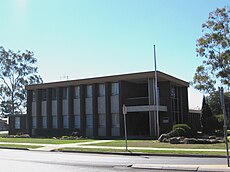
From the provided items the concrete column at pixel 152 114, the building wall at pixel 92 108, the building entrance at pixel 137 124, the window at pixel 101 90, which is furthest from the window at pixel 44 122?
the concrete column at pixel 152 114

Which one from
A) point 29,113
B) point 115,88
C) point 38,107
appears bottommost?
point 29,113

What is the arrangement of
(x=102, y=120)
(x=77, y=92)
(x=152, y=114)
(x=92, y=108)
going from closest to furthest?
(x=152, y=114) < (x=102, y=120) < (x=92, y=108) < (x=77, y=92)

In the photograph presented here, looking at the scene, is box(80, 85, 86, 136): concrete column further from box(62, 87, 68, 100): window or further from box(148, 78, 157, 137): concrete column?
box(148, 78, 157, 137): concrete column

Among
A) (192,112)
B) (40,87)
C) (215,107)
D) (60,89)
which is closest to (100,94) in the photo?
(60,89)

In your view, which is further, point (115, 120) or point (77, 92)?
point (77, 92)

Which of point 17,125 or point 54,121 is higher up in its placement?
point 54,121

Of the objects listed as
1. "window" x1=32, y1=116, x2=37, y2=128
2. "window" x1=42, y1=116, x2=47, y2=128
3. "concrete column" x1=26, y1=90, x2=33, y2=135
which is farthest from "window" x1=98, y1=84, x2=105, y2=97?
"concrete column" x1=26, y1=90, x2=33, y2=135

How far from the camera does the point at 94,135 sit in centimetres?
3959

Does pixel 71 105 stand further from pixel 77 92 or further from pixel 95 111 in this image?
pixel 95 111

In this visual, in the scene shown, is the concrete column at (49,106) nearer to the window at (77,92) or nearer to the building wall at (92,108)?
the building wall at (92,108)

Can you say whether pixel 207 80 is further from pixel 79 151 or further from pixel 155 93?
pixel 79 151

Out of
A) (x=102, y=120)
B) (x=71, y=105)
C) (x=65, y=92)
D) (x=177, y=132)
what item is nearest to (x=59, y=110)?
(x=71, y=105)

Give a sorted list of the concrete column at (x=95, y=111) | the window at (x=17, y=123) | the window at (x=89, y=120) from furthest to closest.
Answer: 1. the window at (x=17, y=123)
2. the window at (x=89, y=120)
3. the concrete column at (x=95, y=111)

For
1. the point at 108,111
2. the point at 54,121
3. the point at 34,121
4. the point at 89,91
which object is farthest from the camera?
the point at 34,121
